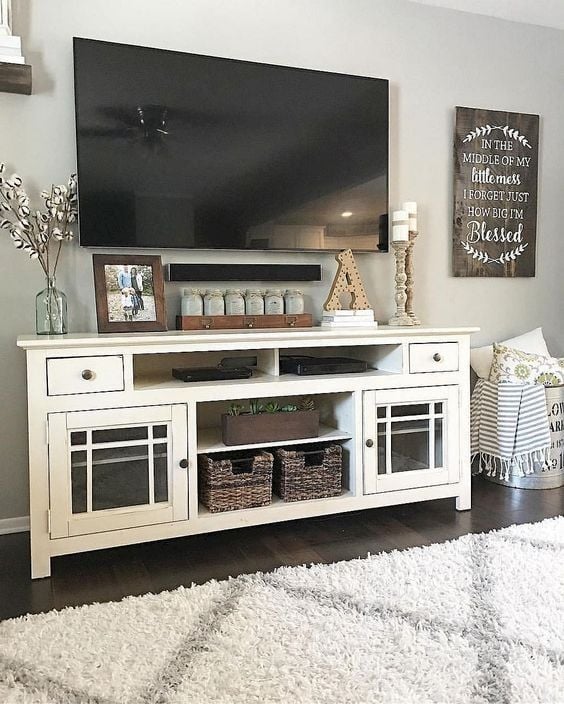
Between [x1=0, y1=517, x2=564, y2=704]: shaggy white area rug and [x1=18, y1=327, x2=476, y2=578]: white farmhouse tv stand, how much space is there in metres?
0.36

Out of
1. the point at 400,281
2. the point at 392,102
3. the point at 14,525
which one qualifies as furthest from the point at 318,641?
the point at 392,102

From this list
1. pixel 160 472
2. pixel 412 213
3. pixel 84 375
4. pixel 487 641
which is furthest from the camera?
pixel 412 213

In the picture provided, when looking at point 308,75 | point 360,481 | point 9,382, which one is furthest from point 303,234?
point 9,382

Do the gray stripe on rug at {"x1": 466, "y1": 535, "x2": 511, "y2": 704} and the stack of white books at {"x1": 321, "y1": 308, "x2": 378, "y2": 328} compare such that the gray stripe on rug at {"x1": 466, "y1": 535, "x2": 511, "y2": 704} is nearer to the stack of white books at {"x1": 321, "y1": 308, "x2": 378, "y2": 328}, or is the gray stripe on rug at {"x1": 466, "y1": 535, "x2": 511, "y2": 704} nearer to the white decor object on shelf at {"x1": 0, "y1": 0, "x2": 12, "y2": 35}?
the stack of white books at {"x1": 321, "y1": 308, "x2": 378, "y2": 328}

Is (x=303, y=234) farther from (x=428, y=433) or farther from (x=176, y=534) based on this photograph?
(x=176, y=534)

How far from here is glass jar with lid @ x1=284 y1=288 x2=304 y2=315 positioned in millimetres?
2945

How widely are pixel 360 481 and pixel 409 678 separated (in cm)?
110

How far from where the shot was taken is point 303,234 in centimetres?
295

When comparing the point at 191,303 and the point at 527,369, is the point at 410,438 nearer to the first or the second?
the point at 527,369

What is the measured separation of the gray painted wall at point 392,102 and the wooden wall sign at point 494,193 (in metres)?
0.06

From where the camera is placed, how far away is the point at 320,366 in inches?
103

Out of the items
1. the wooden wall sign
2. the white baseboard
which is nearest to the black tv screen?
the wooden wall sign

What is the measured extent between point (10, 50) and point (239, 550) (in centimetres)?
191

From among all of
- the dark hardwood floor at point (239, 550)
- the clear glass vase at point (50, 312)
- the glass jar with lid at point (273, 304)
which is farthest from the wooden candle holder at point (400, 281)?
the clear glass vase at point (50, 312)
